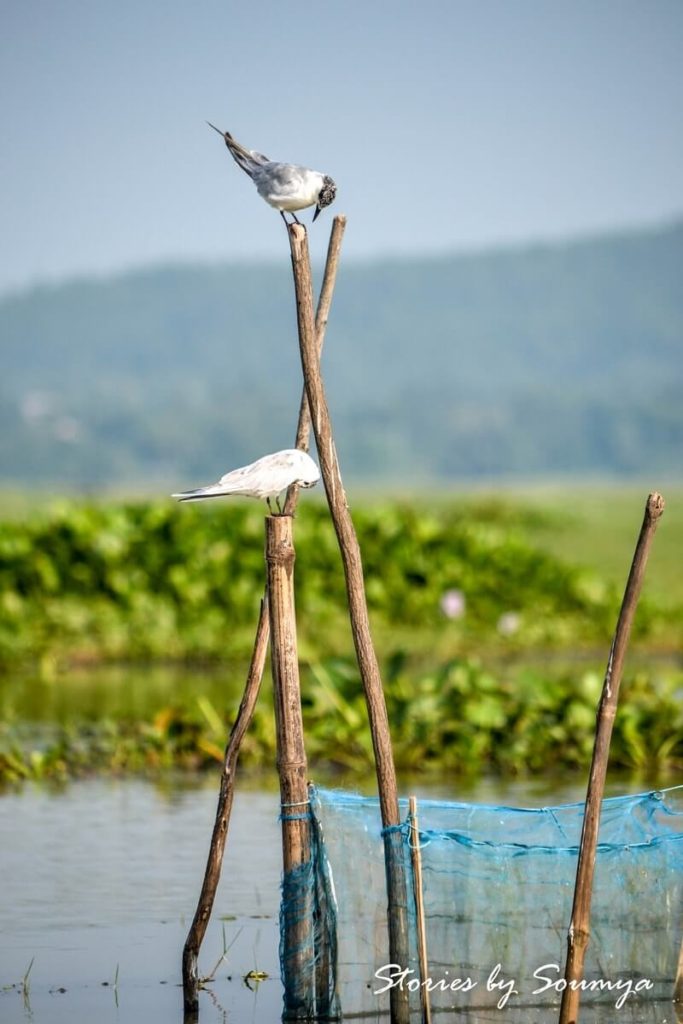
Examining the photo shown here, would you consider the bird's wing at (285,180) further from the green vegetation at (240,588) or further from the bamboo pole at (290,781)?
the green vegetation at (240,588)

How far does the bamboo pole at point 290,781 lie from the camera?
408 centimetres

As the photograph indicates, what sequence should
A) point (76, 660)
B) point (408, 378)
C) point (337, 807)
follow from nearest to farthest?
1. point (337, 807)
2. point (76, 660)
3. point (408, 378)

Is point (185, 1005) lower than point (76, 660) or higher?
lower

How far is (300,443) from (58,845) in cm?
238

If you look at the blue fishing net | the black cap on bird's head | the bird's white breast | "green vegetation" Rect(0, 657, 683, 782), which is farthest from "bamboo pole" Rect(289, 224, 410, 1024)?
"green vegetation" Rect(0, 657, 683, 782)

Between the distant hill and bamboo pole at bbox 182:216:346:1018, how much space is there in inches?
3302

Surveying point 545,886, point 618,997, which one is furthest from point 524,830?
point 618,997

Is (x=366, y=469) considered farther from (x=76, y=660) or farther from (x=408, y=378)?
(x=76, y=660)

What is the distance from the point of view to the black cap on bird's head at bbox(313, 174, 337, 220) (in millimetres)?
4227

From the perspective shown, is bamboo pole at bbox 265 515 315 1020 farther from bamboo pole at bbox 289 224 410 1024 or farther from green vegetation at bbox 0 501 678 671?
green vegetation at bbox 0 501 678 671

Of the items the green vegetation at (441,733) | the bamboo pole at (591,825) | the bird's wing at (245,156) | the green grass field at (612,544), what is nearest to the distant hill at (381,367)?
the green grass field at (612,544)

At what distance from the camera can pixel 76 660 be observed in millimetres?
11391

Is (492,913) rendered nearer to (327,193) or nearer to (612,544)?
(327,193)

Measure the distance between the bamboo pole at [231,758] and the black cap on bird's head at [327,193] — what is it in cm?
7
